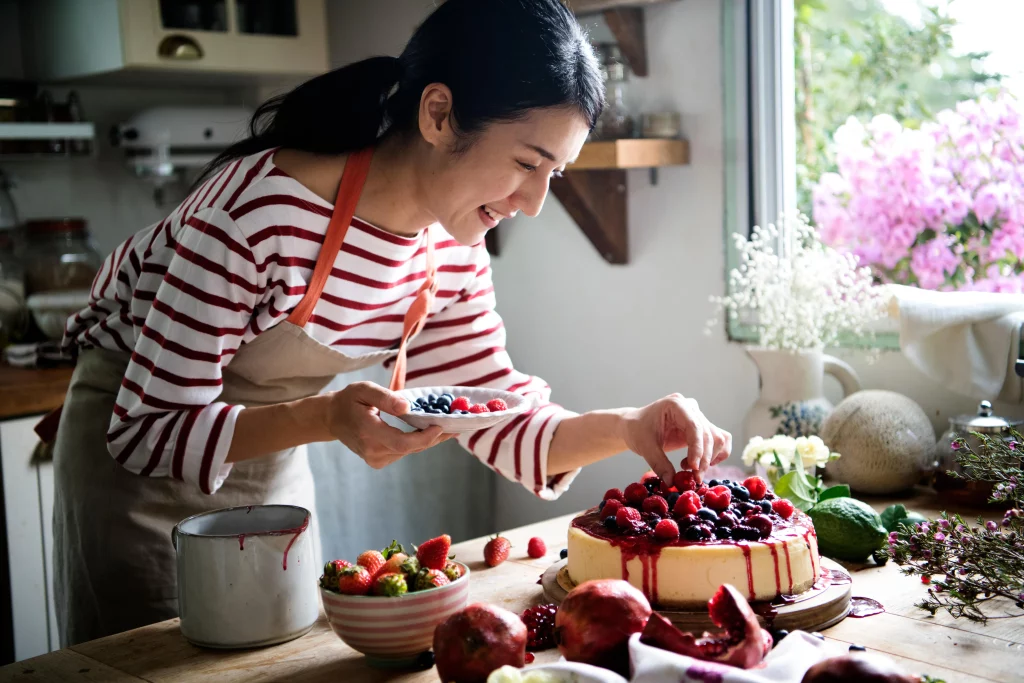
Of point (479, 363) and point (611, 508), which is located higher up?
point (479, 363)

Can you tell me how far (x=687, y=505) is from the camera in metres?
1.23

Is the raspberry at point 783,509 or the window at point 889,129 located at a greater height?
the window at point 889,129

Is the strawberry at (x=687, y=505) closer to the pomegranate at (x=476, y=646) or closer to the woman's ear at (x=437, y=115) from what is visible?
the pomegranate at (x=476, y=646)

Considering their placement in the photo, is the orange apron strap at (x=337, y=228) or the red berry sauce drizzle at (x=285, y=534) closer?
the red berry sauce drizzle at (x=285, y=534)

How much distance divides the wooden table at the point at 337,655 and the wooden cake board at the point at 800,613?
18 mm

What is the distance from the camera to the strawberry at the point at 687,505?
4.02 ft

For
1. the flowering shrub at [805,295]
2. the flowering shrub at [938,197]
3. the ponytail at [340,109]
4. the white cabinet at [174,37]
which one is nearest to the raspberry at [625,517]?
the ponytail at [340,109]

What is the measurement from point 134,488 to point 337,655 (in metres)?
0.47

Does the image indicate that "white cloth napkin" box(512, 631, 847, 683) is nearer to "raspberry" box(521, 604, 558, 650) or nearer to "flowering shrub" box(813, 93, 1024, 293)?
"raspberry" box(521, 604, 558, 650)

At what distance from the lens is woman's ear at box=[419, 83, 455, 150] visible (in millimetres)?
1310

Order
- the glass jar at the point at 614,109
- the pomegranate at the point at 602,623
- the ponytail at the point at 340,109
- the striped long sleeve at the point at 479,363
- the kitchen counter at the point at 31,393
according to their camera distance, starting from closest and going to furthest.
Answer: the pomegranate at the point at 602,623
the ponytail at the point at 340,109
the striped long sleeve at the point at 479,363
the glass jar at the point at 614,109
the kitchen counter at the point at 31,393

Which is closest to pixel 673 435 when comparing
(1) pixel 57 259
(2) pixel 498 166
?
(2) pixel 498 166

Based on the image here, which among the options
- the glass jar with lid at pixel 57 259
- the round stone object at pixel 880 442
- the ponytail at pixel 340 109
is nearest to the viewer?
the ponytail at pixel 340 109

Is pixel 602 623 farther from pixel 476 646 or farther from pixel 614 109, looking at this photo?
pixel 614 109
